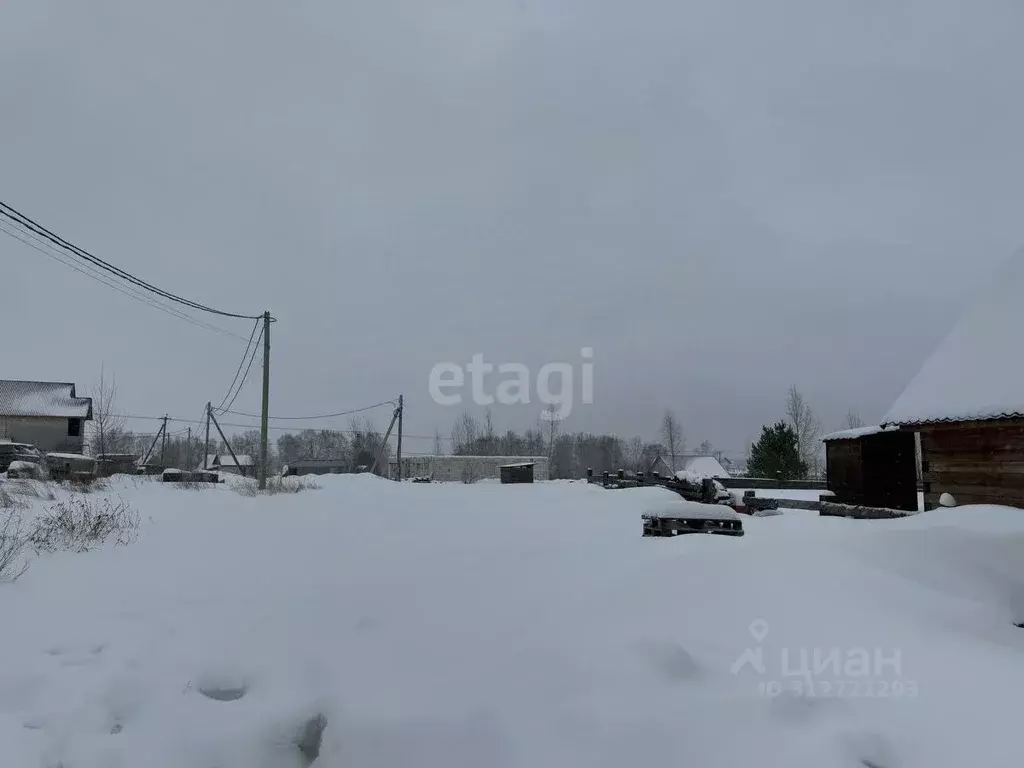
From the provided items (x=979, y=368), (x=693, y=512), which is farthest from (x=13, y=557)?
(x=979, y=368)

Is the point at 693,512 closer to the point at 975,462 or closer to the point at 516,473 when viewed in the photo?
the point at 975,462

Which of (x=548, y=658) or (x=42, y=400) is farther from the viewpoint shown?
(x=42, y=400)

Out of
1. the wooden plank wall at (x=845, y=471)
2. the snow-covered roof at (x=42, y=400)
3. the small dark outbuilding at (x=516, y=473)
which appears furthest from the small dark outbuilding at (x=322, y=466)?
the wooden plank wall at (x=845, y=471)

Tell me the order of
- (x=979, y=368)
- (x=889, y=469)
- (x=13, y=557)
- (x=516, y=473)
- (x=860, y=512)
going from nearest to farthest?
1. (x=13, y=557)
2. (x=979, y=368)
3. (x=860, y=512)
4. (x=889, y=469)
5. (x=516, y=473)

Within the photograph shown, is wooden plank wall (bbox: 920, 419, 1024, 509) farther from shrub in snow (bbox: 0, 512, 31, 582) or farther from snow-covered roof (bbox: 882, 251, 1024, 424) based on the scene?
shrub in snow (bbox: 0, 512, 31, 582)

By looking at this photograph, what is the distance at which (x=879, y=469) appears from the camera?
13.9 m

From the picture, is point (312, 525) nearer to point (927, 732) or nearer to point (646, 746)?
point (646, 746)

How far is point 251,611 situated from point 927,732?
15.1 ft

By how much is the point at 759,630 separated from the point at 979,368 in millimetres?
7274

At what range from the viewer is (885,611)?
422 cm

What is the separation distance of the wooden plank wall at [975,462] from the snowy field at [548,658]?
3.17 meters

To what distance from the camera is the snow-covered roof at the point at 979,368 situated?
313 inches

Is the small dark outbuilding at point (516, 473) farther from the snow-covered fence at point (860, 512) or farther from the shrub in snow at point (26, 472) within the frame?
the shrub in snow at point (26, 472)

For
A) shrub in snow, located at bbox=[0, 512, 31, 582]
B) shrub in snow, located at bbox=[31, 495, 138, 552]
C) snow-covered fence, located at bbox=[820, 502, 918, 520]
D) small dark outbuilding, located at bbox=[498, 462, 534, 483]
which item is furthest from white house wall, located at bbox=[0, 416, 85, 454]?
snow-covered fence, located at bbox=[820, 502, 918, 520]
